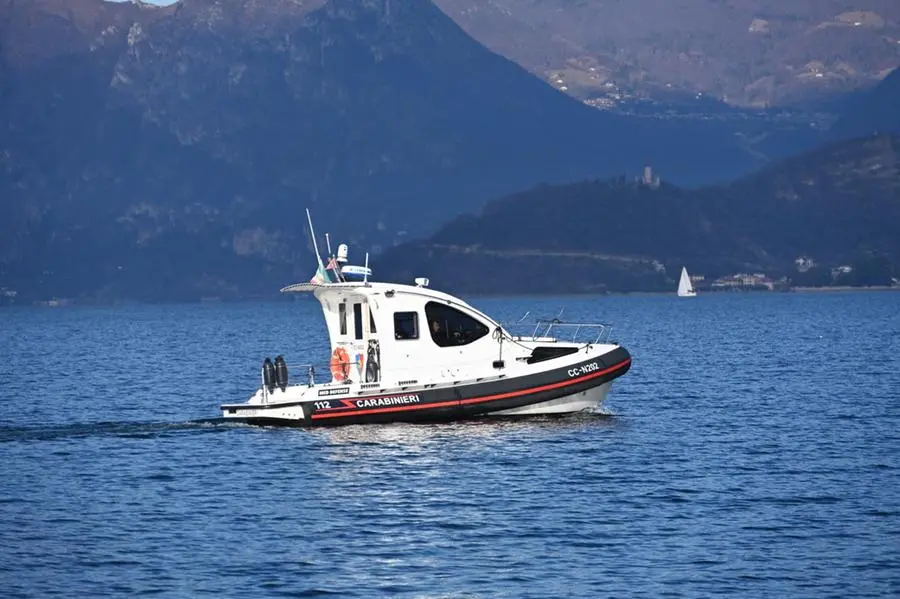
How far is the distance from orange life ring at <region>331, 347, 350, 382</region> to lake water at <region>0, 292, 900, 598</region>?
2325mm

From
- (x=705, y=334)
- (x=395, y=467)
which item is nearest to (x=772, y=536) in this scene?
(x=395, y=467)

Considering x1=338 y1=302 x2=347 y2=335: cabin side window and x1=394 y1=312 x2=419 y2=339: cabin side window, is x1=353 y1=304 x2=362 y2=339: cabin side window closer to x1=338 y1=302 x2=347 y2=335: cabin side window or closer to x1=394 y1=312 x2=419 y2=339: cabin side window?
x1=338 y1=302 x2=347 y2=335: cabin side window

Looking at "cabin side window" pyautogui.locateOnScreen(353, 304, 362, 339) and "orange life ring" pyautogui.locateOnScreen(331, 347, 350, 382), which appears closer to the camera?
"orange life ring" pyautogui.locateOnScreen(331, 347, 350, 382)

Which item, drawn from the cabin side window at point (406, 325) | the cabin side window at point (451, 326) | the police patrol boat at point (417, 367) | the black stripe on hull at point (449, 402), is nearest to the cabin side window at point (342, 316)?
the police patrol boat at point (417, 367)

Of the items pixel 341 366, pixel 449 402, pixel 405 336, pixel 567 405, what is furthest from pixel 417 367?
pixel 567 405

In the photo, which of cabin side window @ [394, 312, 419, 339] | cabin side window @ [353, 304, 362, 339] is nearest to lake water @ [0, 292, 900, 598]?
cabin side window @ [394, 312, 419, 339]

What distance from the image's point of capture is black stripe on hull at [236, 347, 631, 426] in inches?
2009

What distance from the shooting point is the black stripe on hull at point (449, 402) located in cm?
5103

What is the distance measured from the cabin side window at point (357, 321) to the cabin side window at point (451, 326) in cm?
217

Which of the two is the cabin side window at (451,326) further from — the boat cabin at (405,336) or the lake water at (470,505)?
the lake water at (470,505)

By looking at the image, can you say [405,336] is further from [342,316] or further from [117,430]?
[117,430]

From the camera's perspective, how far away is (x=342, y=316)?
5347cm

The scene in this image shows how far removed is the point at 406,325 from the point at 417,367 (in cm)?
139

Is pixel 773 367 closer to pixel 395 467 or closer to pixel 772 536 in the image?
pixel 395 467
